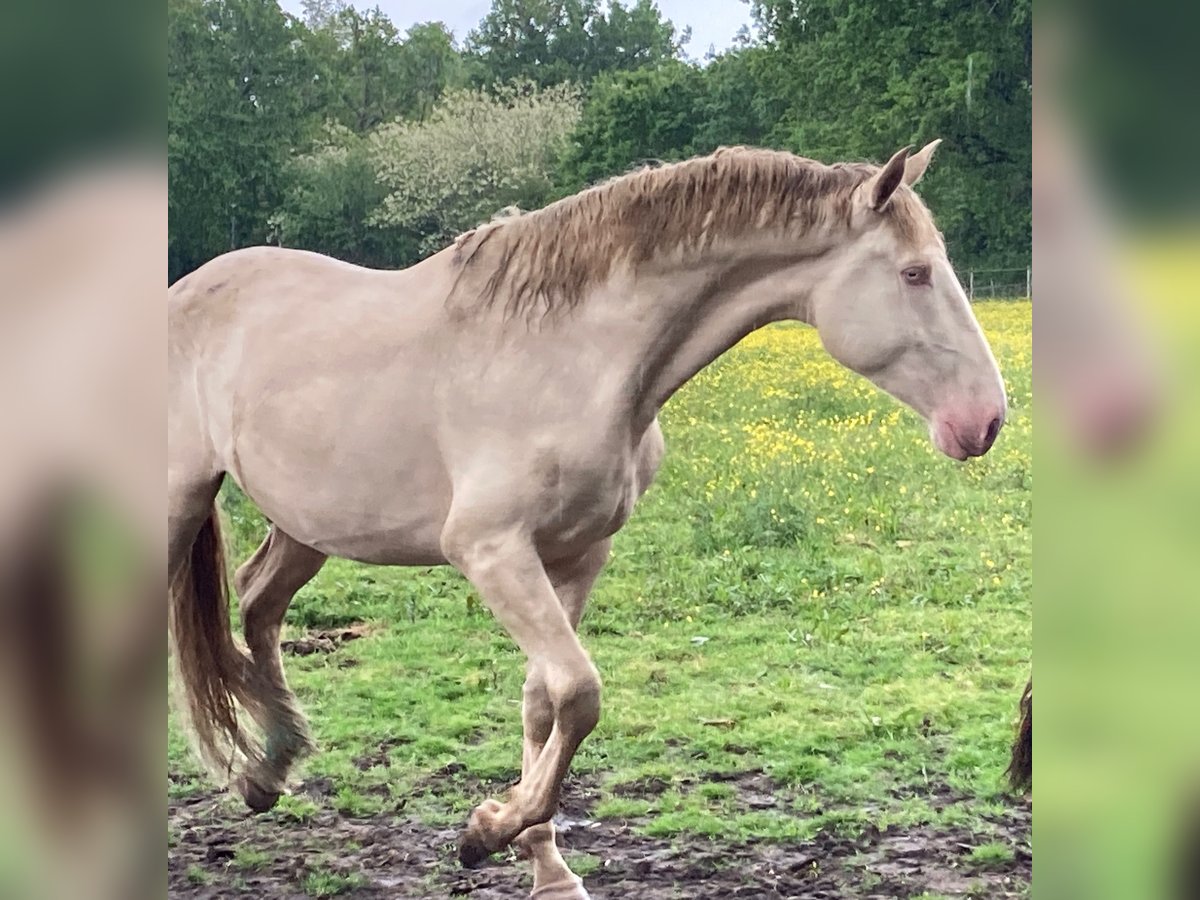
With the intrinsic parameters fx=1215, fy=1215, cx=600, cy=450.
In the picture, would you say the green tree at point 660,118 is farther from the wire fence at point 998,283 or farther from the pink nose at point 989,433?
the pink nose at point 989,433

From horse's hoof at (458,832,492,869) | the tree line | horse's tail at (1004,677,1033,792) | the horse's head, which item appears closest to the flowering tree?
the tree line

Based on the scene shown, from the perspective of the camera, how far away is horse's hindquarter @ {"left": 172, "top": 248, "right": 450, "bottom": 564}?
9.01 ft

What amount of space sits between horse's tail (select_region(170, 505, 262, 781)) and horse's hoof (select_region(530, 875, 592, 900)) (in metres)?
0.84

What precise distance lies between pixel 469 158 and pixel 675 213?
2.28 ft

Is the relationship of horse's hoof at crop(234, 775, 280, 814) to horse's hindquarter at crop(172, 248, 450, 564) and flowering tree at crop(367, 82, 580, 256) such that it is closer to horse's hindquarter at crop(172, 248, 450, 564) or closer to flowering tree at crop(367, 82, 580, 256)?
horse's hindquarter at crop(172, 248, 450, 564)

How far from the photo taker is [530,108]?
9.89ft

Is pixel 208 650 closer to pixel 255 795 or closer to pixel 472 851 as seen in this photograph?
pixel 255 795

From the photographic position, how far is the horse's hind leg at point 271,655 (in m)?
3.10

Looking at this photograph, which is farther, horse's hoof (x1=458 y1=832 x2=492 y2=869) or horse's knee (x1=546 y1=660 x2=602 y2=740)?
horse's hoof (x1=458 y1=832 x2=492 y2=869)

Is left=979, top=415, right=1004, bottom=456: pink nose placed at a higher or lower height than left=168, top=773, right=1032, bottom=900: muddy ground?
higher

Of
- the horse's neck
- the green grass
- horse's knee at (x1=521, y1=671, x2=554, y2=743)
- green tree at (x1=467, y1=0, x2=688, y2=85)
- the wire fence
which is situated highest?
green tree at (x1=467, y1=0, x2=688, y2=85)
